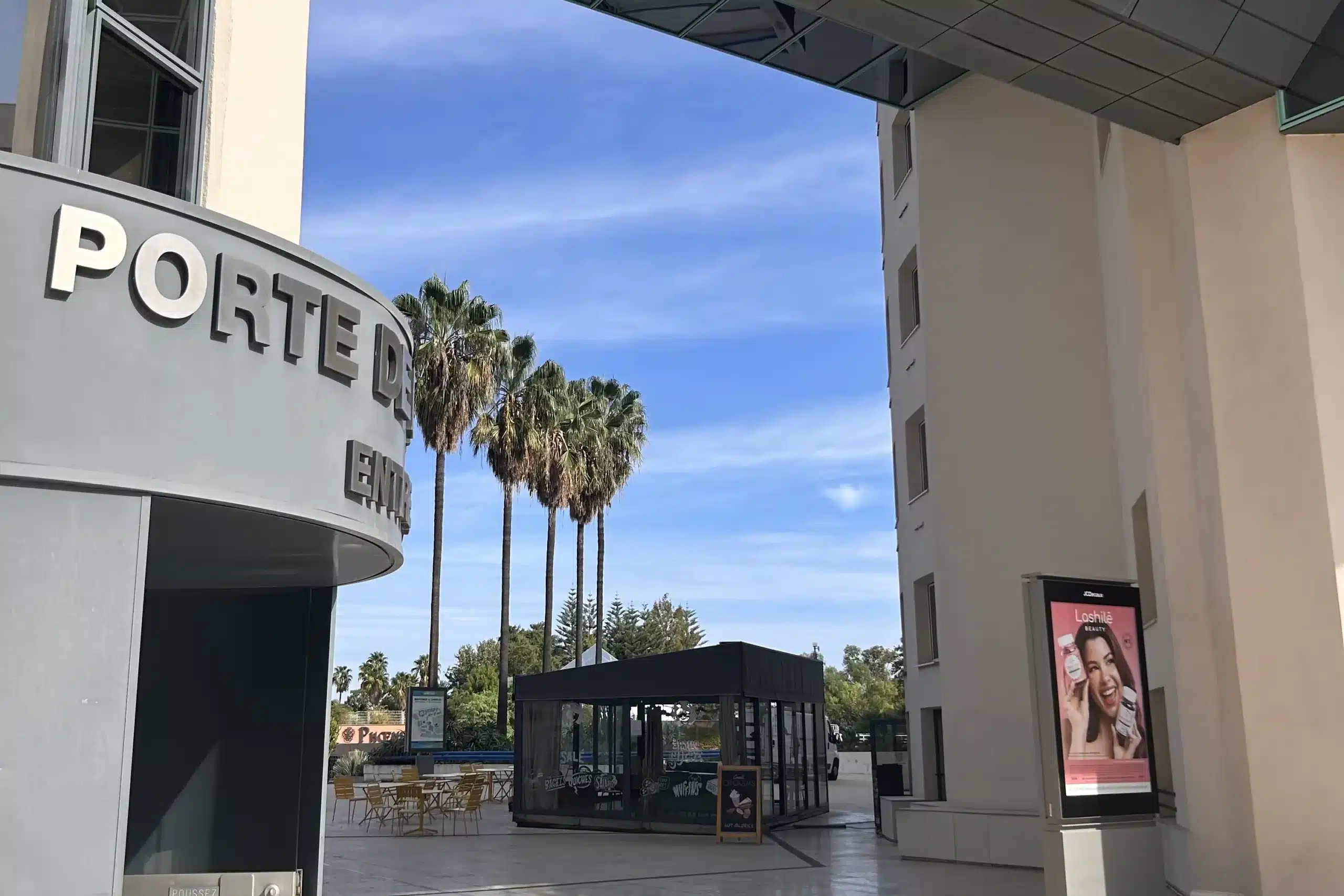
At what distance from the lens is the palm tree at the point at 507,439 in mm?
39656

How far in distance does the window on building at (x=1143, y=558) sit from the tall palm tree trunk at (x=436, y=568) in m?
26.5

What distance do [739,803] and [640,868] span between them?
171 inches

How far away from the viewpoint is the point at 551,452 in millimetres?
42094

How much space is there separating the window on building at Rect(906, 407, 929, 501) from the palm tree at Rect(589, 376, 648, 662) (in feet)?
76.4

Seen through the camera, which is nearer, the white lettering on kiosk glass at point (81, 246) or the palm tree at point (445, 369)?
the white lettering on kiosk glass at point (81, 246)

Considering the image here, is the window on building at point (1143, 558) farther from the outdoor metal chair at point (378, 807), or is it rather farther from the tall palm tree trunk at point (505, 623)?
the tall palm tree trunk at point (505, 623)

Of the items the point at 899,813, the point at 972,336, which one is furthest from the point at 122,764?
the point at 972,336

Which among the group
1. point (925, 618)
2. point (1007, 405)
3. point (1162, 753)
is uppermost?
point (1007, 405)

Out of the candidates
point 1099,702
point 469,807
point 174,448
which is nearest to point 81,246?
point 174,448

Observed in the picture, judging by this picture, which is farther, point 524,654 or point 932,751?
point 524,654

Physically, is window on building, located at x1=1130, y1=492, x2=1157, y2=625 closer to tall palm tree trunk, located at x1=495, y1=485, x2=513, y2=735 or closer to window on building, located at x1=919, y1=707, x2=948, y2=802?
window on building, located at x1=919, y1=707, x2=948, y2=802

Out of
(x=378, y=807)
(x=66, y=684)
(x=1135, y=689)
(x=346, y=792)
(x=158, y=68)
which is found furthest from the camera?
(x=346, y=792)

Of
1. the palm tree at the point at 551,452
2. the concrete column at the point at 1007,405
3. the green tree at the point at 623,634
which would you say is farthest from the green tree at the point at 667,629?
the concrete column at the point at 1007,405

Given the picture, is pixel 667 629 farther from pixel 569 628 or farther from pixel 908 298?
pixel 908 298
